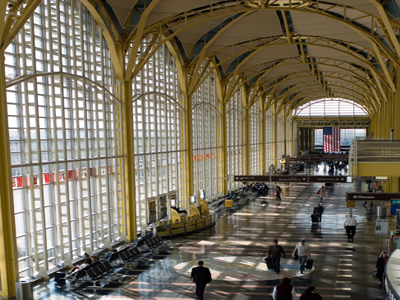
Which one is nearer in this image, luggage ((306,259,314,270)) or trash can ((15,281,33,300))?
trash can ((15,281,33,300))

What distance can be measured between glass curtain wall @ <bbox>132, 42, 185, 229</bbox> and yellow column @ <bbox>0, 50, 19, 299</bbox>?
9731mm

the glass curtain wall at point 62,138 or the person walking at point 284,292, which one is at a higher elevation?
the glass curtain wall at point 62,138

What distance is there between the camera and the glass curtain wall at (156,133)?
24.5 metres

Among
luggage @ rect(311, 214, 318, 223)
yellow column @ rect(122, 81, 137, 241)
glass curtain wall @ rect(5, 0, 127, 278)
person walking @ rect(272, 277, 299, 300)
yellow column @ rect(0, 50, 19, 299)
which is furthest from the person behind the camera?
luggage @ rect(311, 214, 318, 223)

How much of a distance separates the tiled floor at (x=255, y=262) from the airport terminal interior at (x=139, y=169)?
0.10 meters

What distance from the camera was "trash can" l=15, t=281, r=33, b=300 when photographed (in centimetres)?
1362

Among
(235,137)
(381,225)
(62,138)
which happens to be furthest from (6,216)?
(235,137)

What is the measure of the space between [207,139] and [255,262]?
62.9 ft

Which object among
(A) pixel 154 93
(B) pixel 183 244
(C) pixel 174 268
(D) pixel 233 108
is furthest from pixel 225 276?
(D) pixel 233 108

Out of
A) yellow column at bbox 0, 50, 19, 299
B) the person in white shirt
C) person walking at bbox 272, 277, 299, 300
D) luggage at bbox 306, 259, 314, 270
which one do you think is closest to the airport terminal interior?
yellow column at bbox 0, 50, 19, 299

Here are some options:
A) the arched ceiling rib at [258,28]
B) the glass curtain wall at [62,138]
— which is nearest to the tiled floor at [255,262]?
the glass curtain wall at [62,138]

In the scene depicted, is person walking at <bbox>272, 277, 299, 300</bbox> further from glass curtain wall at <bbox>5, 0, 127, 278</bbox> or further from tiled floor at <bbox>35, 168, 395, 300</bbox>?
glass curtain wall at <bbox>5, 0, 127, 278</bbox>

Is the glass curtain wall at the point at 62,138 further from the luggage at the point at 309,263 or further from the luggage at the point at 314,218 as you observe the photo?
the luggage at the point at 314,218

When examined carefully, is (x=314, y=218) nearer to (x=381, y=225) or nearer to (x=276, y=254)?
(x=381, y=225)
